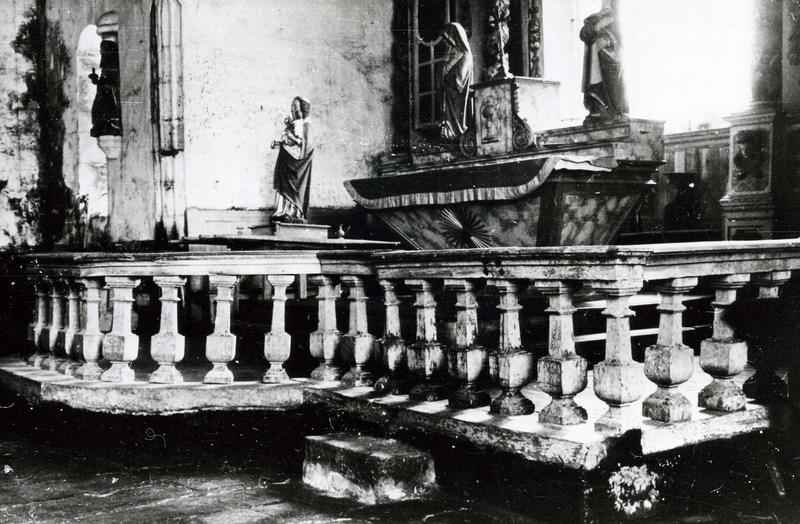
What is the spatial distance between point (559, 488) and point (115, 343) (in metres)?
3.12

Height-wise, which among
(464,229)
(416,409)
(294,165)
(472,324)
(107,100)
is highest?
(107,100)

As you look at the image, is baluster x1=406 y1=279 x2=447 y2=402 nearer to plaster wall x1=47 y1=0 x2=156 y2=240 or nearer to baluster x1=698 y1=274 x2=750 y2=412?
baluster x1=698 y1=274 x2=750 y2=412

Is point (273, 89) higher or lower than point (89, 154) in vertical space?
higher

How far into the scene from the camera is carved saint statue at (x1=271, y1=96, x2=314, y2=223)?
10.2 meters

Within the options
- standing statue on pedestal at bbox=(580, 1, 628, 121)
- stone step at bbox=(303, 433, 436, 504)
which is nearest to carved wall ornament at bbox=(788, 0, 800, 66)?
standing statue on pedestal at bbox=(580, 1, 628, 121)

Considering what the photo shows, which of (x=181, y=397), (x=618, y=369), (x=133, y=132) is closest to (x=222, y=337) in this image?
(x=181, y=397)

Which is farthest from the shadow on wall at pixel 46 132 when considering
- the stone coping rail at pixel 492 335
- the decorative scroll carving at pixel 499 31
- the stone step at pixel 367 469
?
the stone step at pixel 367 469

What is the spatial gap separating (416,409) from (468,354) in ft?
1.32

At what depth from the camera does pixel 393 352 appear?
5.01 meters

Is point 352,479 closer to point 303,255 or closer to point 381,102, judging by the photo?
point 303,255

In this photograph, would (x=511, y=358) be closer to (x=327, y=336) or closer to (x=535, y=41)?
(x=327, y=336)

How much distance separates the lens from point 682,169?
12.2 meters

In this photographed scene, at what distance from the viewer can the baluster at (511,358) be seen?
4.16 m

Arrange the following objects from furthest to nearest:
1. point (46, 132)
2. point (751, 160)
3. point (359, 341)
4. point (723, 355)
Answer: point (46, 132), point (751, 160), point (359, 341), point (723, 355)
